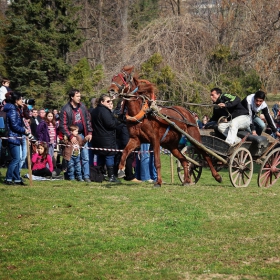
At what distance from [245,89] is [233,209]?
21.0 m

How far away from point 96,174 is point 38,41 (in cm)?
1760

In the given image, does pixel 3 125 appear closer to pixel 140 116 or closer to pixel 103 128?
pixel 103 128

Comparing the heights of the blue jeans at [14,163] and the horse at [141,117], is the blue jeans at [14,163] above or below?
below

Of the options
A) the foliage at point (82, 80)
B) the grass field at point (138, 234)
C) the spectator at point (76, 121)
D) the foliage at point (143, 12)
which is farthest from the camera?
the foliage at point (143, 12)

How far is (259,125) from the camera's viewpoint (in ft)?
51.3

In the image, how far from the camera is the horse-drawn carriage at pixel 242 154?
48.4 ft

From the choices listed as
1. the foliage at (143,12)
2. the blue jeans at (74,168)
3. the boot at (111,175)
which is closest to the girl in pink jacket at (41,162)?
the blue jeans at (74,168)

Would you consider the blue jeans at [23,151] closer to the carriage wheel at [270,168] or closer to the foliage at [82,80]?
the carriage wheel at [270,168]

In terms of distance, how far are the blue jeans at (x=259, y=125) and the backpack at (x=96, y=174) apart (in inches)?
160

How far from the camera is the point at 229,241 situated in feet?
30.9

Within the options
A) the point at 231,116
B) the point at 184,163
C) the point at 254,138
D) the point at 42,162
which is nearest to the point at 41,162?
the point at 42,162

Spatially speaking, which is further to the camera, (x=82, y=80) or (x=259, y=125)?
(x=82, y=80)

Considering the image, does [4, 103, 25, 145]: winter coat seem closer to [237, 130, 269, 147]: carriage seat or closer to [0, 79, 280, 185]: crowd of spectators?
[0, 79, 280, 185]: crowd of spectators

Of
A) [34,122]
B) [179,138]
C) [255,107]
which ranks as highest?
[34,122]
